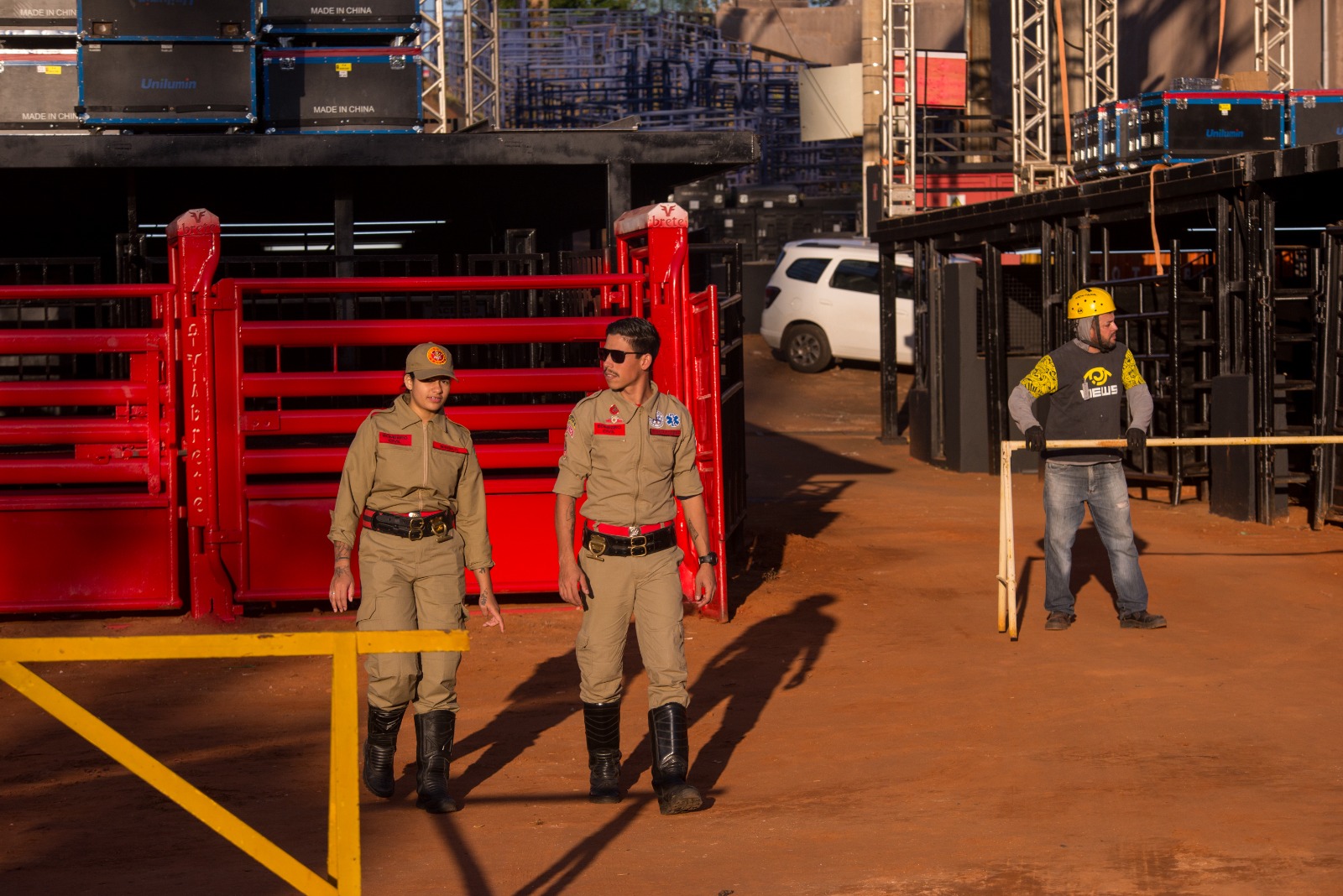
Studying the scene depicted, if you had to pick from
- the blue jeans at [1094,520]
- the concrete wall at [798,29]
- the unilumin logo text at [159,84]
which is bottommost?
the blue jeans at [1094,520]

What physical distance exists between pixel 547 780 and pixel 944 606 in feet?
14.4

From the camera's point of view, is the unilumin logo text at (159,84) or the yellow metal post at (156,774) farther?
the unilumin logo text at (159,84)

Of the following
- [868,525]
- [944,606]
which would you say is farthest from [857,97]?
[944,606]

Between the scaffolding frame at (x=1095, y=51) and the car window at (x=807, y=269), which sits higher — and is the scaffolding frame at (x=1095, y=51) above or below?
above

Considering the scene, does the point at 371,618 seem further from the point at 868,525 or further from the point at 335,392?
the point at 868,525

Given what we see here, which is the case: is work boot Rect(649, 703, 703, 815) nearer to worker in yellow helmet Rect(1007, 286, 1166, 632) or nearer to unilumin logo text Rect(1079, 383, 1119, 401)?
worker in yellow helmet Rect(1007, 286, 1166, 632)

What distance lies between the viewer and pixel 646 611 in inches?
241

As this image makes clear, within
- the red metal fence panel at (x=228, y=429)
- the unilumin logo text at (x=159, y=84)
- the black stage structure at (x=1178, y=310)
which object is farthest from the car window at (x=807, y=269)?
the red metal fence panel at (x=228, y=429)

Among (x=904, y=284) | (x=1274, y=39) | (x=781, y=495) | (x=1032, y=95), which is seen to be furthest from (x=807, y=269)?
(x=781, y=495)

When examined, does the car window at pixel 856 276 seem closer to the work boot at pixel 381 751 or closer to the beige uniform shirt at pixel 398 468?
the beige uniform shirt at pixel 398 468

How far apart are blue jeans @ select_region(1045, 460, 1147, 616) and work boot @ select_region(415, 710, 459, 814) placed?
4269 mm

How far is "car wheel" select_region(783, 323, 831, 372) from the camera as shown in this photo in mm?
26859

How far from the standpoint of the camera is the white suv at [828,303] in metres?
26.0

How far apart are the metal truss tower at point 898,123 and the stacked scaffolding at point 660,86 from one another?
13.2m
